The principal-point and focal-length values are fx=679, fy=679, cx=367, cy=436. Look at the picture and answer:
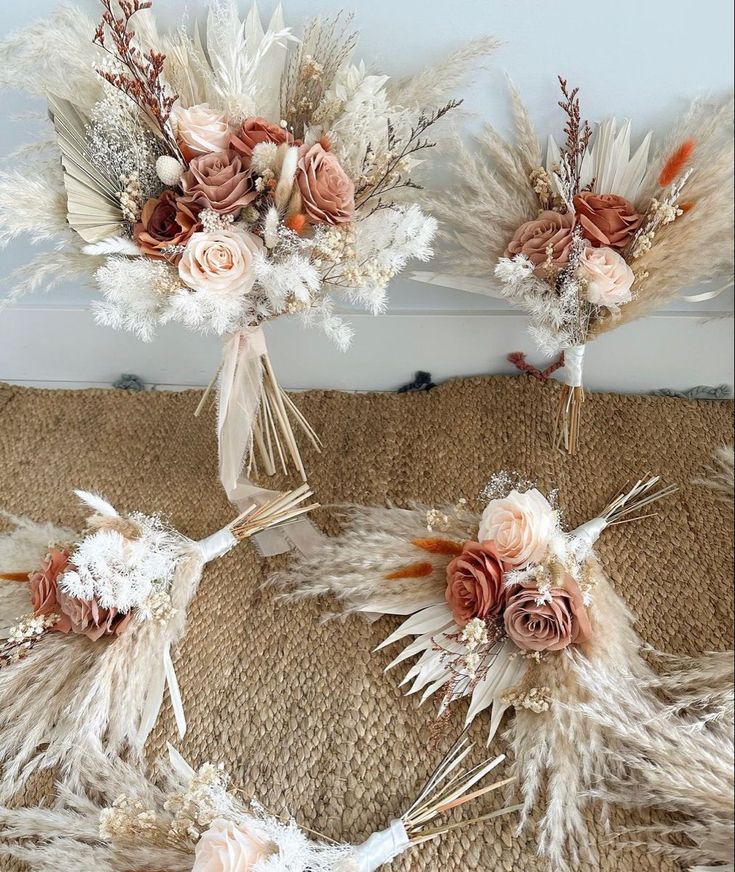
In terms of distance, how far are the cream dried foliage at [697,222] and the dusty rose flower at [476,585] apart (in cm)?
42

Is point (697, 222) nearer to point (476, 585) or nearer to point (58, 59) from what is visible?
point (476, 585)

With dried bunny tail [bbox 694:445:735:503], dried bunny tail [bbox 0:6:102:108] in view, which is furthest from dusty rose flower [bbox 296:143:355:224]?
dried bunny tail [bbox 694:445:735:503]

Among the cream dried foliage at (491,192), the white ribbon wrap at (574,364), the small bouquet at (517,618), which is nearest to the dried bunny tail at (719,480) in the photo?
the small bouquet at (517,618)

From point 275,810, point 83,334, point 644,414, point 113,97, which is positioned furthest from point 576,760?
point 83,334

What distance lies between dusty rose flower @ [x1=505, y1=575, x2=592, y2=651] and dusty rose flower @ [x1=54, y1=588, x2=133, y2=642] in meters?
0.58

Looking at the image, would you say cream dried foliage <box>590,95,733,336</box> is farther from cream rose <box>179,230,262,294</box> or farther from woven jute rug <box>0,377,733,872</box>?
cream rose <box>179,230,262,294</box>

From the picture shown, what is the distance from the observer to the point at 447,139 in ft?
3.39

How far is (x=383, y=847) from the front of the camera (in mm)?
825

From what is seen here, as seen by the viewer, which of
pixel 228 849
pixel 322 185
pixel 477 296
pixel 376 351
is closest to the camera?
pixel 228 849

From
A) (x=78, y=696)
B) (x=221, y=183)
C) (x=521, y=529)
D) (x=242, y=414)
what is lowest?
(x=78, y=696)

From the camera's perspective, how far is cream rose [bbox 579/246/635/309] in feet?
3.24

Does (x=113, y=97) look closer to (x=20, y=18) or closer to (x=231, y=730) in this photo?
(x=20, y=18)

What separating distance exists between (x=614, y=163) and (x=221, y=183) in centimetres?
58

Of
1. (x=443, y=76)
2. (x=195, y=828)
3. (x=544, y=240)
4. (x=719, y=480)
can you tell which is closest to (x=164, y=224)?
(x=443, y=76)
